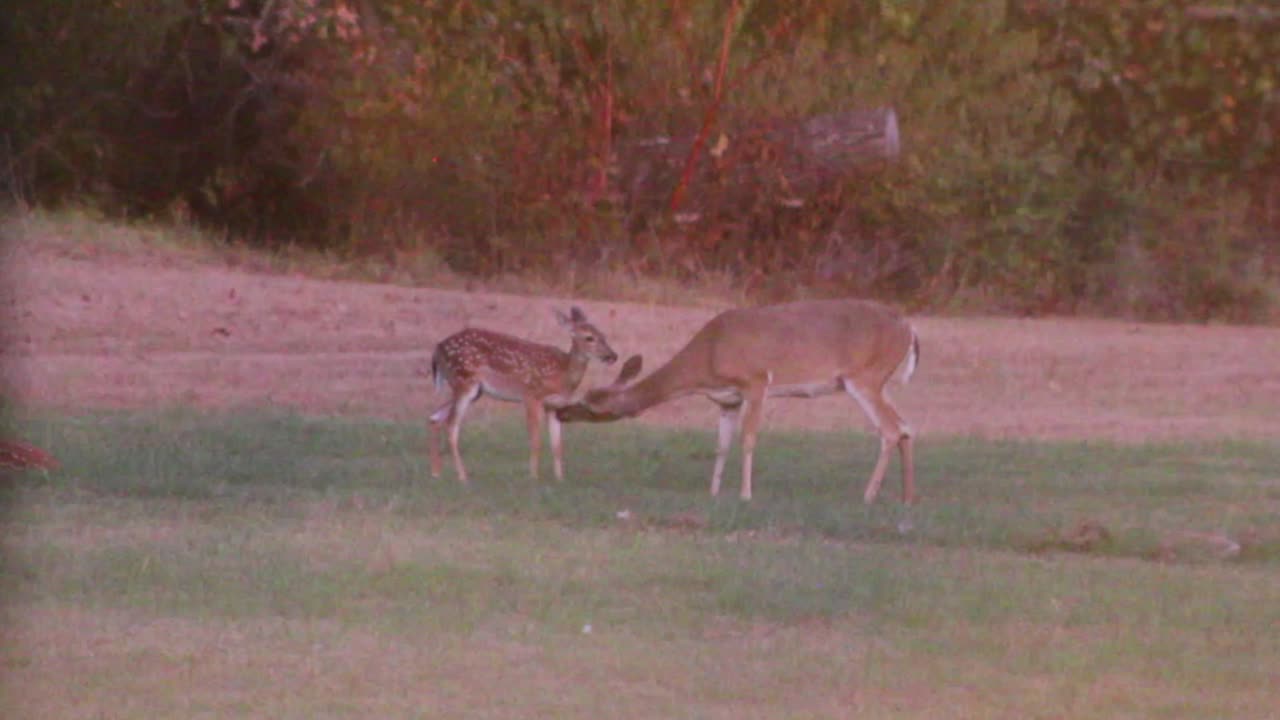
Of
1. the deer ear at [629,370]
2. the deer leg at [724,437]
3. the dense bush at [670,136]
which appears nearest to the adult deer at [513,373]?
the deer ear at [629,370]

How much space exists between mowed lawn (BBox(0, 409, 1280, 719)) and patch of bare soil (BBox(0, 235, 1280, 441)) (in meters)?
3.12

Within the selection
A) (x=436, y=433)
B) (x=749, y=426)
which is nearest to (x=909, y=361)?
(x=749, y=426)

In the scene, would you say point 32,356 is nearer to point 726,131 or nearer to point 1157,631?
point 726,131

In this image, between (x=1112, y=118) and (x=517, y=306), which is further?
(x=1112, y=118)

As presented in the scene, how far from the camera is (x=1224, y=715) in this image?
26.7ft

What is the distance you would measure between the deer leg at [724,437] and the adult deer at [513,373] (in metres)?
0.75

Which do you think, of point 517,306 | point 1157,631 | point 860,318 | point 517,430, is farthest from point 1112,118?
point 1157,631

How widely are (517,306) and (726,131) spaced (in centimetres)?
594

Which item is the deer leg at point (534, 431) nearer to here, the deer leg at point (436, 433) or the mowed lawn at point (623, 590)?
the mowed lawn at point (623, 590)

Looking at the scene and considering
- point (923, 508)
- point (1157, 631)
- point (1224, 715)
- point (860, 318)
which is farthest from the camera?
point (860, 318)

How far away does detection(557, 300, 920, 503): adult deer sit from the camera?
14.2 metres

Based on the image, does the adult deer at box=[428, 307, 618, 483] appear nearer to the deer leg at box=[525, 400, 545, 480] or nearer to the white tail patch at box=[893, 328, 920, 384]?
the deer leg at box=[525, 400, 545, 480]

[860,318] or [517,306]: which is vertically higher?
[860,318]

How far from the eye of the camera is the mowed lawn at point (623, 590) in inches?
327
